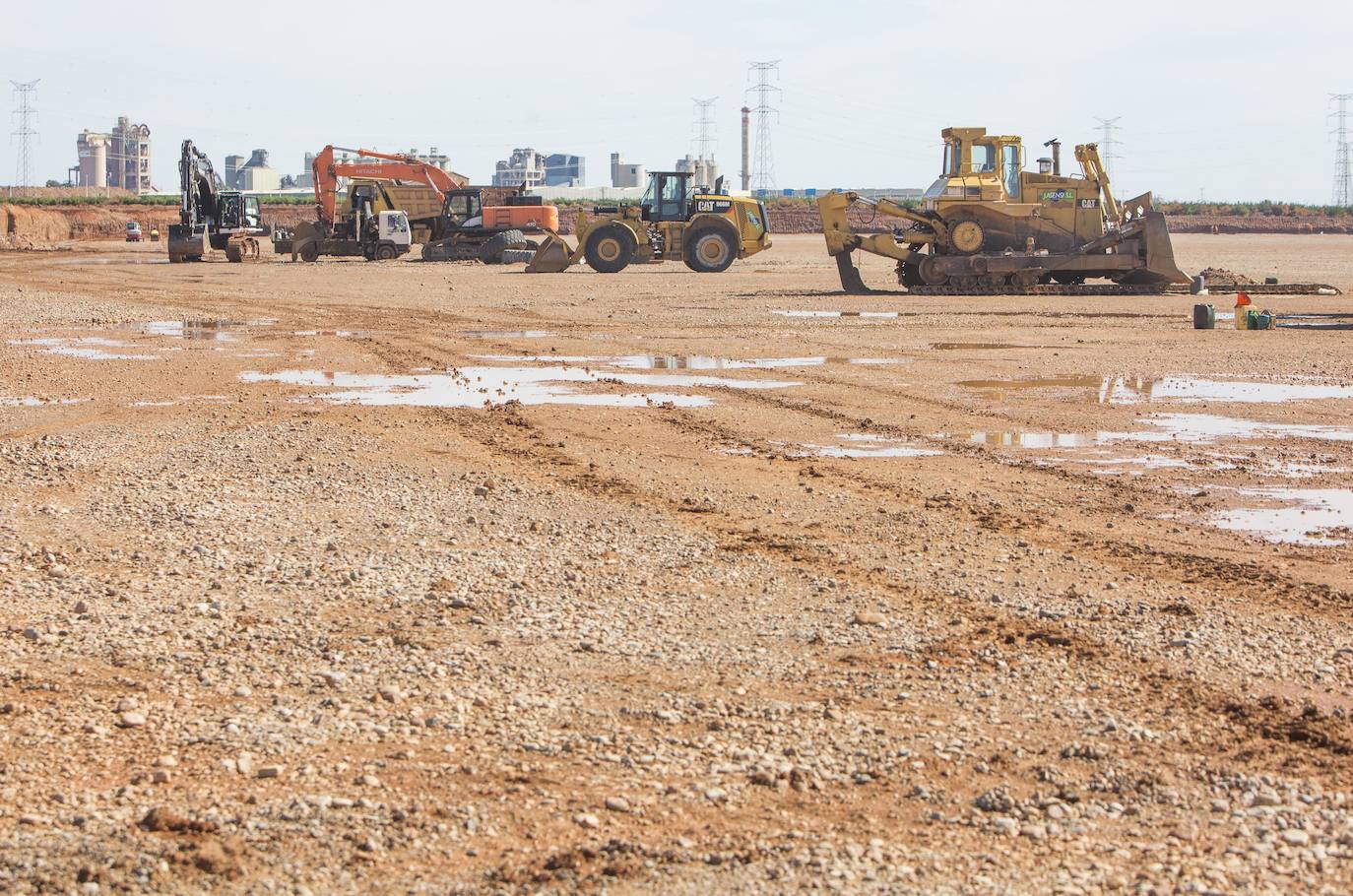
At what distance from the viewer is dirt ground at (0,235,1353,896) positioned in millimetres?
4500

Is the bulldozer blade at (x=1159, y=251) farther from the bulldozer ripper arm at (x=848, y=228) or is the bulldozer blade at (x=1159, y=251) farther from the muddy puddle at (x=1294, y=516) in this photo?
the muddy puddle at (x=1294, y=516)

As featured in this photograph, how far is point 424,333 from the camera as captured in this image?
67.7ft

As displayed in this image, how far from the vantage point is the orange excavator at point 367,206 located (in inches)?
Answer: 1863

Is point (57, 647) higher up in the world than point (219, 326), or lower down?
lower down

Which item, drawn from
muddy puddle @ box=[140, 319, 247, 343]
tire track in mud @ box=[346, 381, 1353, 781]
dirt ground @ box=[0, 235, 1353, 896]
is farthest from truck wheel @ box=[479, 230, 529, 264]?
tire track in mud @ box=[346, 381, 1353, 781]

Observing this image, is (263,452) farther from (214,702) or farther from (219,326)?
(219,326)

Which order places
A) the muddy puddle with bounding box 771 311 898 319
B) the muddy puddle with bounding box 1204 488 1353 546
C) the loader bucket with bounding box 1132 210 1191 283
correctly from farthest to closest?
the loader bucket with bounding box 1132 210 1191 283 → the muddy puddle with bounding box 771 311 898 319 → the muddy puddle with bounding box 1204 488 1353 546

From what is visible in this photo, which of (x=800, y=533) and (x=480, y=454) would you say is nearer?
(x=800, y=533)

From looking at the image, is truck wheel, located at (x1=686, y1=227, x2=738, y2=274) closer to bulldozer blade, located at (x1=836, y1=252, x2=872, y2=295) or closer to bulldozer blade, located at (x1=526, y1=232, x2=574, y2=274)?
bulldozer blade, located at (x1=526, y1=232, x2=574, y2=274)

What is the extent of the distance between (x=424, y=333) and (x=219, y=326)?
323 cm

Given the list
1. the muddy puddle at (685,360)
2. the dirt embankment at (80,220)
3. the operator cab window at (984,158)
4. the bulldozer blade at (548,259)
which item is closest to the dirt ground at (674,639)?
the muddy puddle at (685,360)

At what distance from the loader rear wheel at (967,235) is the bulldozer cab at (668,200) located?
38.4 ft

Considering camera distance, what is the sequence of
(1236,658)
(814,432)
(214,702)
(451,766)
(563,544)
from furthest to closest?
1. (814,432)
2. (563,544)
3. (1236,658)
4. (214,702)
5. (451,766)

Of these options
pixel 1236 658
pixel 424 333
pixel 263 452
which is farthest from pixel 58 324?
pixel 1236 658
